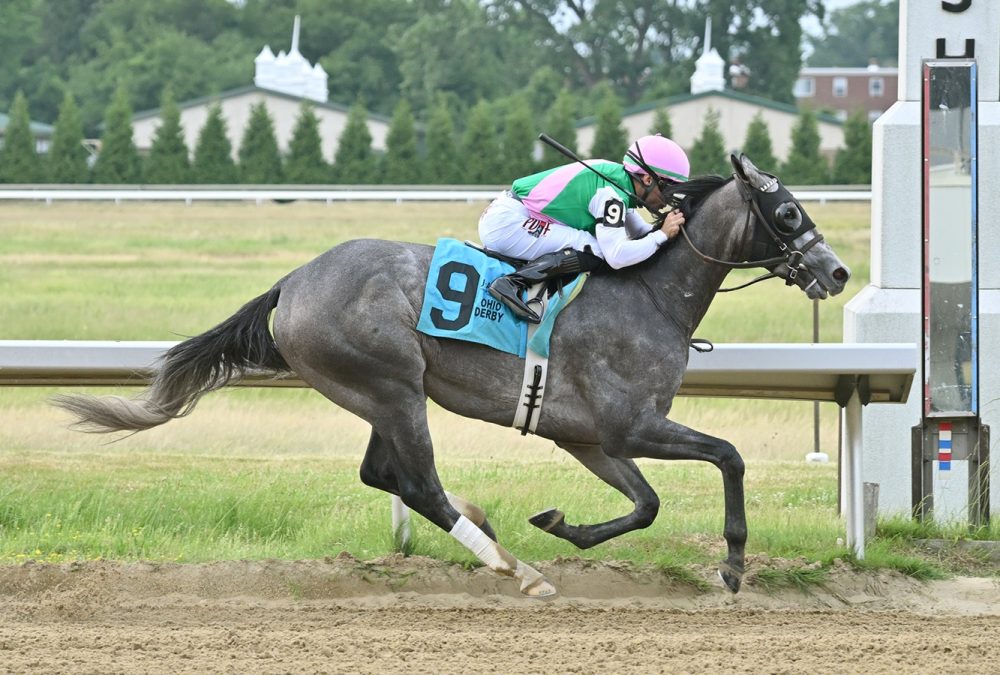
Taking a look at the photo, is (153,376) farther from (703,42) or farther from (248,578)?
(703,42)

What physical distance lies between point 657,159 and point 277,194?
25.7 m

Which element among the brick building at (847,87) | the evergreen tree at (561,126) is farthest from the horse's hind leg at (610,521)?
the brick building at (847,87)

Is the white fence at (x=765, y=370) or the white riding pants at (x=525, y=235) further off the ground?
the white riding pants at (x=525, y=235)

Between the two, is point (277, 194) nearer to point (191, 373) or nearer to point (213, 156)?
point (213, 156)

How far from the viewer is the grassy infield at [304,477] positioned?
22.1ft

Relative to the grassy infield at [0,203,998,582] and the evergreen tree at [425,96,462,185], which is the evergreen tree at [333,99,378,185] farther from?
the grassy infield at [0,203,998,582]

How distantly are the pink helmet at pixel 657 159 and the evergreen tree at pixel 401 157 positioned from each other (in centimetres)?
3313

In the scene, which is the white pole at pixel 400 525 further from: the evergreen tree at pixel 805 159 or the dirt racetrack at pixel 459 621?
the evergreen tree at pixel 805 159

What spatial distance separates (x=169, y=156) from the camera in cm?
3862

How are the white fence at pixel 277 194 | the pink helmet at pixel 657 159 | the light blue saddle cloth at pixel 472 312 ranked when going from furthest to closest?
the white fence at pixel 277 194, the pink helmet at pixel 657 159, the light blue saddle cloth at pixel 472 312

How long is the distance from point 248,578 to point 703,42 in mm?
59391

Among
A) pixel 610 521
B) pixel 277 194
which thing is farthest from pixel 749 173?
pixel 277 194

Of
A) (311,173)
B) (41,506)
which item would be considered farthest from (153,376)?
(311,173)

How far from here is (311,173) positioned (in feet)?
126
